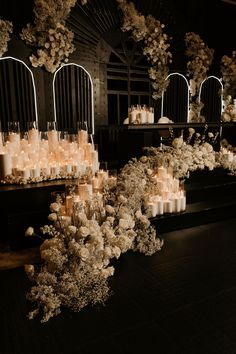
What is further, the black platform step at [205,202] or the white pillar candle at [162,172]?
the white pillar candle at [162,172]

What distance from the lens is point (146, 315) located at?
6.53 ft

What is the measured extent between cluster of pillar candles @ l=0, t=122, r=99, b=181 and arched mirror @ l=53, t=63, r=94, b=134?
206 cm

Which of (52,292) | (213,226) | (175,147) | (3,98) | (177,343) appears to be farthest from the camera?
(3,98)

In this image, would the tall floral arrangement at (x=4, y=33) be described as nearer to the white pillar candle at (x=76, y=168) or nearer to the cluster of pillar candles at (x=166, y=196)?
the white pillar candle at (x=76, y=168)

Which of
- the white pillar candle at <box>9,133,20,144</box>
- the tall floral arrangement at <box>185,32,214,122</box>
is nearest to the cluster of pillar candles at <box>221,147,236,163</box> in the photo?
the tall floral arrangement at <box>185,32,214,122</box>

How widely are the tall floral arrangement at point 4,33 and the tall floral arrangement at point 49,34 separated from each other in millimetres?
287

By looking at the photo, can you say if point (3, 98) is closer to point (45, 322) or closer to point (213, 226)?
point (213, 226)

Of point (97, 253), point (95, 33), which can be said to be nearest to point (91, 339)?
point (97, 253)

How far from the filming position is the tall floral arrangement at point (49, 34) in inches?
219

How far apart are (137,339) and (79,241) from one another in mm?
763

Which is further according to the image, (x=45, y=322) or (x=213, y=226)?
(x=213, y=226)

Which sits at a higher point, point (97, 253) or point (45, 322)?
point (97, 253)

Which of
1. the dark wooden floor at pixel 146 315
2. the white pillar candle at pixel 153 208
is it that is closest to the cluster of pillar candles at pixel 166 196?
the white pillar candle at pixel 153 208

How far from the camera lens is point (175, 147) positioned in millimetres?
4332
